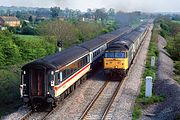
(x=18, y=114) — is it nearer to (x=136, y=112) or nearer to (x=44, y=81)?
(x=44, y=81)

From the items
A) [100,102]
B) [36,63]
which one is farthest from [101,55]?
[36,63]

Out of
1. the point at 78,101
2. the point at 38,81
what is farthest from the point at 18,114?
the point at 78,101

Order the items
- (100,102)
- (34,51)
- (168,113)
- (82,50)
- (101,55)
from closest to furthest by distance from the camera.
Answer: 1. (168,113)
2. (100,102)
3. (82,50)
4. (101,55)
5. (34,51)

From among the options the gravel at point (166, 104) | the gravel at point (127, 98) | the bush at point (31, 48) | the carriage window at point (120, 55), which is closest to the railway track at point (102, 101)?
the gravel at point (127, 98)

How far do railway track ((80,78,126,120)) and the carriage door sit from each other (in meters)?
2.47

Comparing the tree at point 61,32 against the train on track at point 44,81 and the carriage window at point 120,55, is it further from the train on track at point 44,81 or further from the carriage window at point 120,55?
the train on track at point 44,81

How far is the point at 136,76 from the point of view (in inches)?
1099

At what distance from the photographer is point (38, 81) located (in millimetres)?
17453

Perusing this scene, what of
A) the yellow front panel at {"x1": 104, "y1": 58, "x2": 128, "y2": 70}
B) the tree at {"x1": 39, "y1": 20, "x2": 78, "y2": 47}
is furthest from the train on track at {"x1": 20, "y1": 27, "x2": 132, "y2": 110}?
the tree at {"x1": 39, "y1": 20, "x2": 78, "y2": 47}

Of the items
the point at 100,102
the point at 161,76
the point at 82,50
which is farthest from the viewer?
the point at 161,76

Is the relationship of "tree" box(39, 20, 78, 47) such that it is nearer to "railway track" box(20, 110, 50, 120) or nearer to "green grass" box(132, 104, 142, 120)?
"green grass" box(132, 104, 142, 120)

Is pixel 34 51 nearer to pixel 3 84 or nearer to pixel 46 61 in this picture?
pixel 3 84

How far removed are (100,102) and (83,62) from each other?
502 centimetres

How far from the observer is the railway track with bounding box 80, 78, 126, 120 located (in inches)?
677
